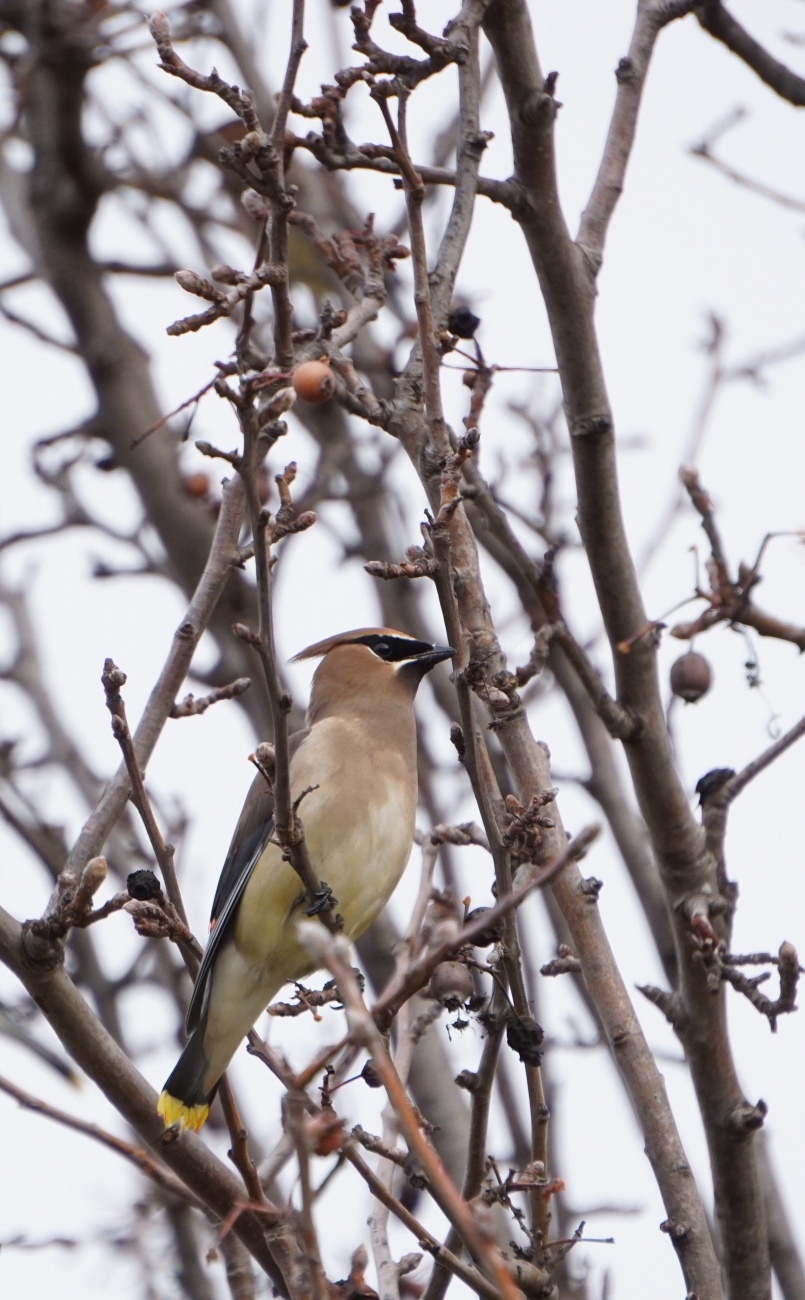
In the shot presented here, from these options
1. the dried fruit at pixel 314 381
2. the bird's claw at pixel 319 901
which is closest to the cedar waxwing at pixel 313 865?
the bird's claw at pixel 319 901

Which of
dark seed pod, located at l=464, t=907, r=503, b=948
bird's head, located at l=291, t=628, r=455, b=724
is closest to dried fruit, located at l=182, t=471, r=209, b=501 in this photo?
bird's head, located at l=291, t=628, r=455, b=724

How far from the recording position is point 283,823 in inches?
105

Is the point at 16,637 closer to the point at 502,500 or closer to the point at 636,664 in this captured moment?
the point at 502,500

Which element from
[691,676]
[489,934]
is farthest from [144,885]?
[691,676]

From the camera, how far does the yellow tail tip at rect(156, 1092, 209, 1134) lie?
3.07 meters

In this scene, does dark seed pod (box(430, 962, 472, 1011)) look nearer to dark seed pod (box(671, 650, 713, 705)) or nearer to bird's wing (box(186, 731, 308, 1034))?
bird's wing (box(186, 731, 308, 1034))

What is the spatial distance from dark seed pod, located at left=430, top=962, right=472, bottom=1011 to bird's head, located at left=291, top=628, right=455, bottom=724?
1598 mm

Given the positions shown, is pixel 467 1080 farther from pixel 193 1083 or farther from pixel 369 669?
pixel 369 669

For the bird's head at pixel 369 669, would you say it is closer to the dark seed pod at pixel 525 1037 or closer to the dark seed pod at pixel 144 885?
the dark seed pod at pixel 144 885

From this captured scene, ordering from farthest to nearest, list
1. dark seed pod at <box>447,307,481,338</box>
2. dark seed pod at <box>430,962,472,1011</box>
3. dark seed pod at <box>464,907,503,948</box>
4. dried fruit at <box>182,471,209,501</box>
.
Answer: dried fruit at <box>182,471,209,501</box>
dark seed pod at <box>447,307,481,338</box>
dark seed pod at <box>430,962,472,1011</box>
dark seed pod at <box>464,907,503,948</box>

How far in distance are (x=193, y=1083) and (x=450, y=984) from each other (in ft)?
4.23

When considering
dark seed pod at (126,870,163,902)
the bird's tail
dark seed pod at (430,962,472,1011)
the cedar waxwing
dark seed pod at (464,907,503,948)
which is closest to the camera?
dark seed pod at (464,907,503,948)

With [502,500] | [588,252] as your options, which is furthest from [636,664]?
[502,500]

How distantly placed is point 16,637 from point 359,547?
67.4 inches
